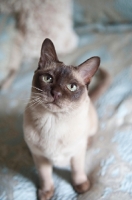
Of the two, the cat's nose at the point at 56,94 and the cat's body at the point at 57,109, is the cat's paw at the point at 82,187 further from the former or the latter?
the cat's nose at the point at 56,94

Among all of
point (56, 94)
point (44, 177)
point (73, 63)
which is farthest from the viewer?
point (73, 63)

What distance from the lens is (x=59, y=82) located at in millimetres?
748

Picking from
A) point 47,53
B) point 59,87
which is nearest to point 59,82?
point 59,87

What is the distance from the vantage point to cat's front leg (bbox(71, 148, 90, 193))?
2.91ft

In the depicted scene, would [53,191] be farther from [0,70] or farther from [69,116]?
[0,70]

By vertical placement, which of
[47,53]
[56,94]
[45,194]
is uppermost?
[47,53]

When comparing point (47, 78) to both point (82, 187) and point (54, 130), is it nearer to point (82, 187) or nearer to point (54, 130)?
point (54, 130)

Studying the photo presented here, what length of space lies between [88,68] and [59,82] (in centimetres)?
11

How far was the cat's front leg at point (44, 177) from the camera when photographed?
885mm

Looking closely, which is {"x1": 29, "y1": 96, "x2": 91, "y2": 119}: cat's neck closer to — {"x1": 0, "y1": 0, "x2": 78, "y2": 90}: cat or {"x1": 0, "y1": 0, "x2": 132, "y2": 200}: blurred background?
{"x1": 0, "y1": 0, "x2": 132, "y2": 200}: blurred background

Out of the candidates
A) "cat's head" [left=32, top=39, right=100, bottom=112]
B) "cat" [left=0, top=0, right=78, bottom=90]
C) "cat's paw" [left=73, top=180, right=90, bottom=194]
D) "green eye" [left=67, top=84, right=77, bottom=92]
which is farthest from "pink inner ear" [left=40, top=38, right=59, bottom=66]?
"cat" [left=0, top=0, right=78, bottom=90]

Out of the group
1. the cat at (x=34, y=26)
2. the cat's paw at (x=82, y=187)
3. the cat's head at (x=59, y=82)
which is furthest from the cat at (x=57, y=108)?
the cat at (x=34, y=26)

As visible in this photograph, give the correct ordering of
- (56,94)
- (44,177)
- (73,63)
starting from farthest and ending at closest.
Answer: (73,63), (44,177), (56,94)

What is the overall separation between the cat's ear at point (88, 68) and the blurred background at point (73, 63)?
0.35 m
